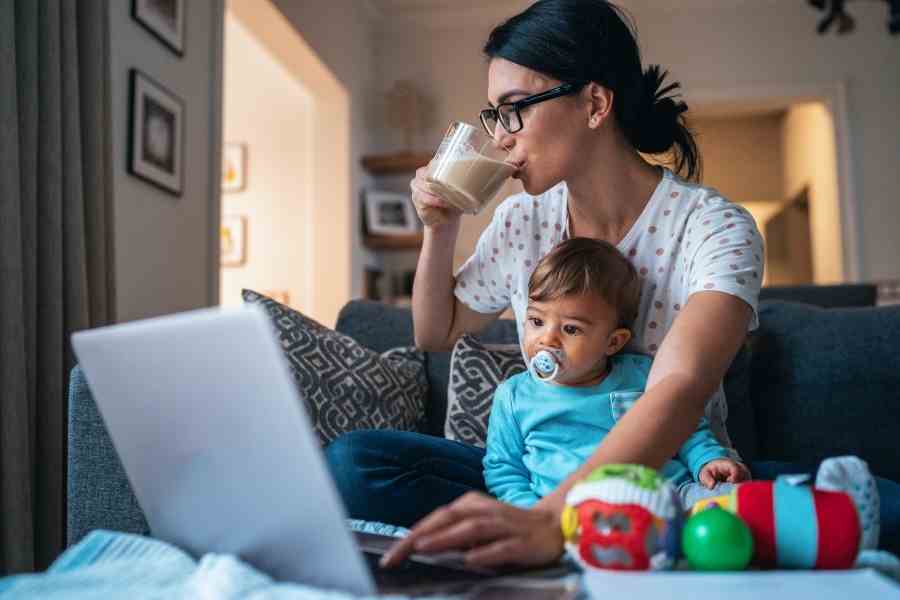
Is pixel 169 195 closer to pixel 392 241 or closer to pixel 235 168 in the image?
pixel 392 241

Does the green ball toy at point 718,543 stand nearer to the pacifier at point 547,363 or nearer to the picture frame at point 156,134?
the pacifier at point 547,363

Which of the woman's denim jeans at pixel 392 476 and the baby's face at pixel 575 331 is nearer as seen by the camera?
the woman's denim jeans at pixel 392 476

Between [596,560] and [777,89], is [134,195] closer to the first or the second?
[596,560]

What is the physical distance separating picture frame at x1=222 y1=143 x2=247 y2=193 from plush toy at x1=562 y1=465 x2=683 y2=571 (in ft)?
16.8

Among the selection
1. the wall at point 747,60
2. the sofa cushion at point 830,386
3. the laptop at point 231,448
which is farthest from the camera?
the wall at point 747,60

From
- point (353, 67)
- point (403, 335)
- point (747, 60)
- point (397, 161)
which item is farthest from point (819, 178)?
point (403, 335)

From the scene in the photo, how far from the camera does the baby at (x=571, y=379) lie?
4.08ft

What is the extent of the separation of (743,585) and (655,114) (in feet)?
3.32

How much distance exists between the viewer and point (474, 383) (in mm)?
1722

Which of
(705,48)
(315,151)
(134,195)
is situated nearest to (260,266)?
(315,151)

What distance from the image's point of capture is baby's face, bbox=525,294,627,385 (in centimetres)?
128

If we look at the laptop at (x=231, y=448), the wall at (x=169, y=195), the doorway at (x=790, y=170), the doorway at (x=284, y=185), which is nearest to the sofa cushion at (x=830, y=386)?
the laptop at (x=231, y=448)

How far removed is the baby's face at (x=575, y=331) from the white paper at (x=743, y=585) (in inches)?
24.5

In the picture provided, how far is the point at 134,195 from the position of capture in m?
2.70
